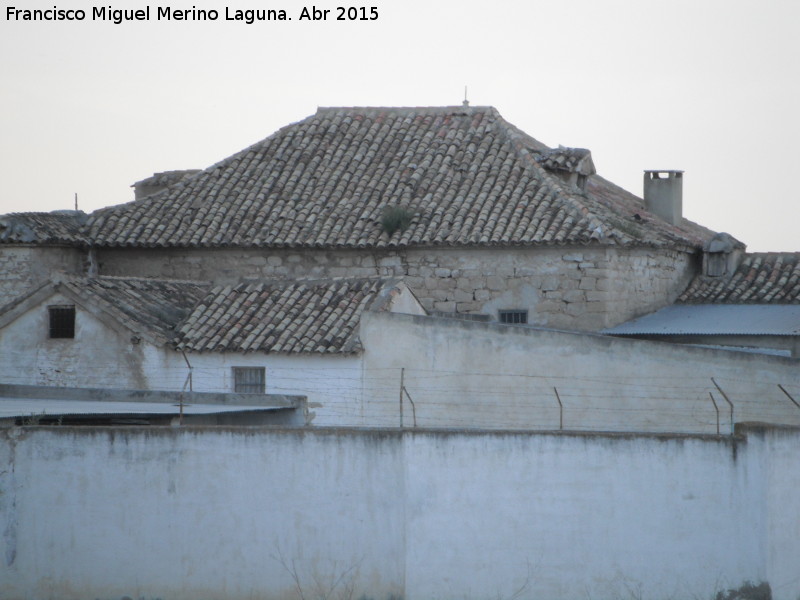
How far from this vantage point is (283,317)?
22.0 meters

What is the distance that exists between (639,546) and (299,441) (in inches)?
155

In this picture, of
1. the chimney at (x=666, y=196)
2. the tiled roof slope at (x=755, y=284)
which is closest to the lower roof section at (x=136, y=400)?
the tiled roof slope at (x=755, y=284)

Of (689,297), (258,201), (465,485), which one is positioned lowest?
(465,485)

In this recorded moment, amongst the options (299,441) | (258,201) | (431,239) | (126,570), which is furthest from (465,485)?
(258,201)

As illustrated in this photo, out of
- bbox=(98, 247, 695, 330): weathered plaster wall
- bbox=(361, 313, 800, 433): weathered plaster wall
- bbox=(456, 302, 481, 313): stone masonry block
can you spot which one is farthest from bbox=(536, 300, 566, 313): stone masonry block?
bbox=(361, 313, 800, 433): weathered plaster wall

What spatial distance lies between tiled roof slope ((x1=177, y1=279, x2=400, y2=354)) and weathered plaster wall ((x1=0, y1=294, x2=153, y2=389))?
2.77ft

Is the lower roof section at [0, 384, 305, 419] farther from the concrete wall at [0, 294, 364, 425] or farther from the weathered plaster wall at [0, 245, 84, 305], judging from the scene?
the weathered plaster wall at [0, 245, 84, 305]

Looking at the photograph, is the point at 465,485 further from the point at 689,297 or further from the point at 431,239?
the point at 689,297

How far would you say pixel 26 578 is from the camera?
1596 cm

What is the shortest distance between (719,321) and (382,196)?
695 centimetres

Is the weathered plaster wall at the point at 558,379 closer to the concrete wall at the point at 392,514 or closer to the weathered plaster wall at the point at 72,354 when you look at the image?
the concrete wall at the point at 392,514

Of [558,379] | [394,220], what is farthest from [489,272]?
[558,379]

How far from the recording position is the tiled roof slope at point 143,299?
21.6 m

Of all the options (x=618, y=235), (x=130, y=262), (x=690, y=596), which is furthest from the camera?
(x=130, y=262)
